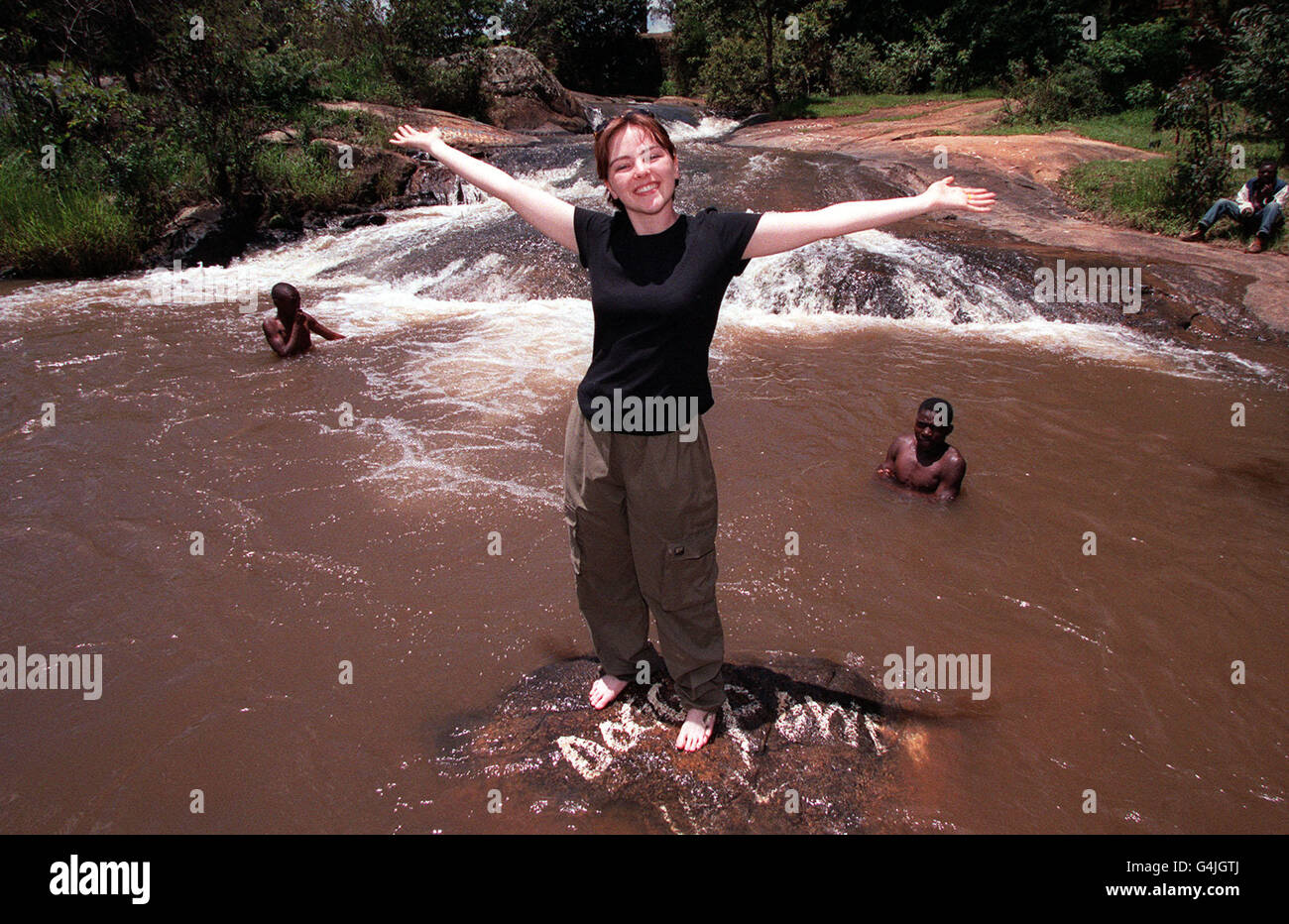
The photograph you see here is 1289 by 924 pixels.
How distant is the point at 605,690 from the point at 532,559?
1.16m

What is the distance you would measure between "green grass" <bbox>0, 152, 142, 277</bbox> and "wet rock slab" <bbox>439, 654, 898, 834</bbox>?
9825 mm

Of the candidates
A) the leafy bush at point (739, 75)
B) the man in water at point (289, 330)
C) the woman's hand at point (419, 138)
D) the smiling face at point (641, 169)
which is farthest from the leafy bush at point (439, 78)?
the smiling face at point (641, 169)

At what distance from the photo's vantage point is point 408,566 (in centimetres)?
347

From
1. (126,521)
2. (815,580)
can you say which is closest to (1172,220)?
(815,580)

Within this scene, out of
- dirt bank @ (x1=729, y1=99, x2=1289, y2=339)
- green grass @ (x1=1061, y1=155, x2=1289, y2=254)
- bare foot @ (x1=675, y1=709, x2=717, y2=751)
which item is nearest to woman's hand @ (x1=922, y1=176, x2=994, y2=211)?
bare foot @ (x1=675, y1=709, x2=717, y2=751)

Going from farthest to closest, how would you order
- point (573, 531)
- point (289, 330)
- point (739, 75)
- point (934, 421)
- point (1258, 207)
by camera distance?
point (739, 75) < point (1258, 207) < point (289, 330) < point (934, 421) < point (573, 531)

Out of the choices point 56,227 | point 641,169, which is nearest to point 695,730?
point 641,169

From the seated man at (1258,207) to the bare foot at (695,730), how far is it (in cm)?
995

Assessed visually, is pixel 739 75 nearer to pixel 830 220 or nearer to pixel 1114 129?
pixel 1114 129

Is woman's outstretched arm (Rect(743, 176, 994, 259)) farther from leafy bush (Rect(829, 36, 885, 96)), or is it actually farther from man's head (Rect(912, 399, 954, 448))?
leafy bush (Rect(829, 36, 885, 96))

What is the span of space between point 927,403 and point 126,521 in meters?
4.27

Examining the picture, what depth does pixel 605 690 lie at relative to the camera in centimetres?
251

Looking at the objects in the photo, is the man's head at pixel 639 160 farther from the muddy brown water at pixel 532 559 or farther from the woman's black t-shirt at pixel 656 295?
the muddy brown water at pixel 532 559

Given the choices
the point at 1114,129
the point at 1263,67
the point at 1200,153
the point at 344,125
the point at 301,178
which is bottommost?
the point at 1200,153
